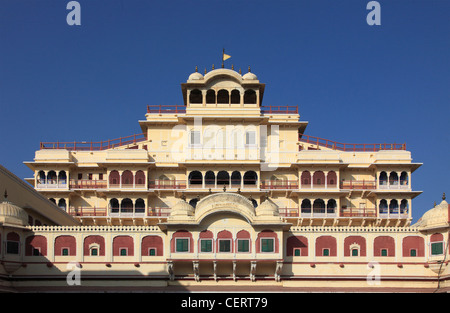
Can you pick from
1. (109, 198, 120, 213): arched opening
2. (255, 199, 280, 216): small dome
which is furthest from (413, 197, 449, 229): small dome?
(109, 198, 120, 213): arched opening

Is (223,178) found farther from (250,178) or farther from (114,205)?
(114,205)

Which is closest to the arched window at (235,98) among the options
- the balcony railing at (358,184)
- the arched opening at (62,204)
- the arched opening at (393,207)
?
the balcony railing at (358,184)

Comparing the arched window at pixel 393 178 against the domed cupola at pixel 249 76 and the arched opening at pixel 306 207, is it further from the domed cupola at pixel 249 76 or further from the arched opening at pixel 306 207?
the domed cupola at pixel 249 76

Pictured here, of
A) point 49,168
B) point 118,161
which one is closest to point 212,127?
point 118,161

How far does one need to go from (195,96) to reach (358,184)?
60.5 ft

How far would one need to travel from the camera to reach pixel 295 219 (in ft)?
247

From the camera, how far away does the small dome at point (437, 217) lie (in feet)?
199

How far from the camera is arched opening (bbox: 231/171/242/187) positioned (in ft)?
251

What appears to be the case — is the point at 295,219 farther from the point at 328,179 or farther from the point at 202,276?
the point at 202,276

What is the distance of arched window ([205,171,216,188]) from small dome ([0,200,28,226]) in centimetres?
2045

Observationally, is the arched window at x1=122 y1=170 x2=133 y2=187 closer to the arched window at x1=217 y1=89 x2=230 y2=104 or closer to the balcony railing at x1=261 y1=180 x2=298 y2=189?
the arched window at x1=217 y1=89 x2=230 y2=104

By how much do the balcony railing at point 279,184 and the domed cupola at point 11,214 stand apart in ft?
80.7
